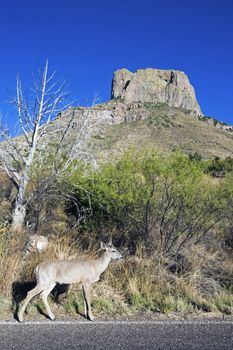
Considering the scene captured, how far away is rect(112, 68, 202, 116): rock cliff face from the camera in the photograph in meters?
145

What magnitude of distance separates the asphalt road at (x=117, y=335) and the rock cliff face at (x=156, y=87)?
433 feet

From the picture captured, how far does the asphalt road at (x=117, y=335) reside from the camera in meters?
5.32

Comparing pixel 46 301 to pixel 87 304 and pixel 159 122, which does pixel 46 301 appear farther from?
pixel 159 122

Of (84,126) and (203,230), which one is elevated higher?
(84,126)

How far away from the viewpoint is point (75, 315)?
662 cm

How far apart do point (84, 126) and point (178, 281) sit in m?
5.90

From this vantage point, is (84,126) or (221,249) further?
(84,126)

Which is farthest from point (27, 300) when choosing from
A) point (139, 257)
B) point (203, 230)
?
point (203, 230)

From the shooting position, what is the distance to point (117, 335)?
571 cm

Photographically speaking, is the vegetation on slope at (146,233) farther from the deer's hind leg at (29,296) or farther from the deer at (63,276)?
the deer's hind leg at (29,296)

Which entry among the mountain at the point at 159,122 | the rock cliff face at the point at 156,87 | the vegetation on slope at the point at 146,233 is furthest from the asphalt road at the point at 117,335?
the rock cliff face at the point at 156,87

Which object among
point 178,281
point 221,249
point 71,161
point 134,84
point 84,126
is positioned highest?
point 134,84

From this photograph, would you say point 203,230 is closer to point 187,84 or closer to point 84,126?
point 84,126

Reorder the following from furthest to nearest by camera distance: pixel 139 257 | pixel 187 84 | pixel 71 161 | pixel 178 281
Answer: pixel 187 84
pixel 71 161
pixel 139 257
pixel 178 281
